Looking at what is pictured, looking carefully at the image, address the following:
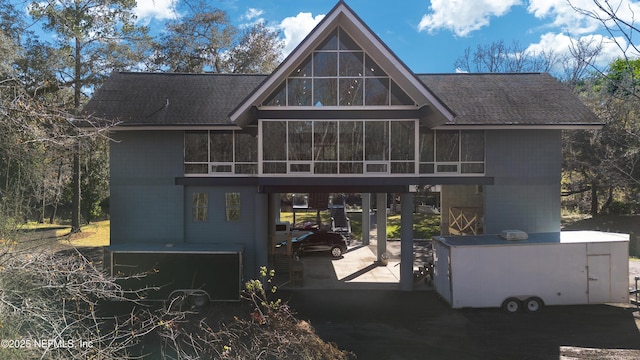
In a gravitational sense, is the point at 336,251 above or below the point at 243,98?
below

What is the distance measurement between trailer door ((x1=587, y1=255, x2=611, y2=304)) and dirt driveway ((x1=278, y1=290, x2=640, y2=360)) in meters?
0.58

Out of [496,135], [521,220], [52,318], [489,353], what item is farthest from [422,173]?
[52,318]

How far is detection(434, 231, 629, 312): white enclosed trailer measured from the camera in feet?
43.2

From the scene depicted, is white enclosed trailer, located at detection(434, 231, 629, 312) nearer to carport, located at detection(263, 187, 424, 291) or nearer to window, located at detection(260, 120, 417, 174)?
carport, located at detection(263, 187, 424, 291)

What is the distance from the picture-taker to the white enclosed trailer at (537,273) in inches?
518

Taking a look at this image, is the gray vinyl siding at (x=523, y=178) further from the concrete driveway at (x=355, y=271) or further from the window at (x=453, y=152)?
the concrete driveway at (x=355, y=271)

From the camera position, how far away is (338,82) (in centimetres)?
1512

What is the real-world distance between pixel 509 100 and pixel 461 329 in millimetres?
11158

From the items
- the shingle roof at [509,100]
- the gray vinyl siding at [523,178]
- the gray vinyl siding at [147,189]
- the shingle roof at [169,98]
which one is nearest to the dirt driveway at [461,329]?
the gray vinyl siding at [523,178]

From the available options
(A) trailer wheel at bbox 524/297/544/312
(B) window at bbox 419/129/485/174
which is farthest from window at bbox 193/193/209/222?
(A) trailer wheel at bbox 524/297/544/312

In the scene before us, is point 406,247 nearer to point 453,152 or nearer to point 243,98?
point 453,152

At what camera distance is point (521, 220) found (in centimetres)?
1686

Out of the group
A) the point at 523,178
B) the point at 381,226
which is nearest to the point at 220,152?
the point at 381,226

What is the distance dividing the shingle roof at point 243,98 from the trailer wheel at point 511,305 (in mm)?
7185
